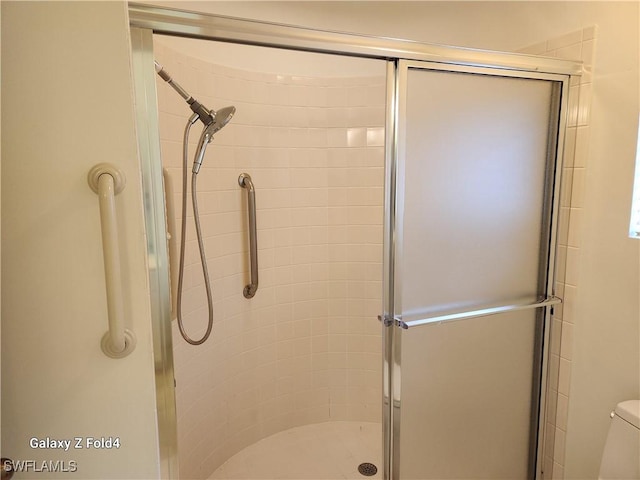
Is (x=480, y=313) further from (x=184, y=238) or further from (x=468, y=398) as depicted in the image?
(x=184, y=238)

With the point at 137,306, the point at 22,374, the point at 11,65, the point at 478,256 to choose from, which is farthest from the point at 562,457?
the point at 11,65

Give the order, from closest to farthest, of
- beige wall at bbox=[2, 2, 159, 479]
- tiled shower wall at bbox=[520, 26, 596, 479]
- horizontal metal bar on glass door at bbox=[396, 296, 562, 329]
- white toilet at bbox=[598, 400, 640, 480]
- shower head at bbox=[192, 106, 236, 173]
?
beige wall at bbox=[2, 2, 159, 479]
white toilet at bbox=[598, 400, 640, 480]
horizontal metal bar on glass door at bbox=[396, 296, 562, 329]
tiled shower wall at bbox=[520, 26, 596, 479]
shower head at bbox=[192, 106, 236, 173]

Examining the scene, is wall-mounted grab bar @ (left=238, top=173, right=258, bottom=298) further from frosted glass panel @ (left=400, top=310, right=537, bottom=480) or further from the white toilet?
the white toilet

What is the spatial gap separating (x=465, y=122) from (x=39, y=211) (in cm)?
130

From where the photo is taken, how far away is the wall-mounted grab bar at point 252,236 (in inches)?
79.8

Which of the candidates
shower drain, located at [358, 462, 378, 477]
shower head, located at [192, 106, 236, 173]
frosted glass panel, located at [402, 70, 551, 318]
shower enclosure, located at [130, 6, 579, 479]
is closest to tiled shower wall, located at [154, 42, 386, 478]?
shower enclosure, located at [130, 6, 579, 479]

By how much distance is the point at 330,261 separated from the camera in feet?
7.79

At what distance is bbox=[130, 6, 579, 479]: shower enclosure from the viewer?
4.27 feet

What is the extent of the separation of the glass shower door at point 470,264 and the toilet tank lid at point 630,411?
34 cm

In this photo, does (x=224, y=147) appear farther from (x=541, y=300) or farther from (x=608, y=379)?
(x=608, y=379)

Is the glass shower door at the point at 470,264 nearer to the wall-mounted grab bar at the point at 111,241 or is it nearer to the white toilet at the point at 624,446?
the white toilet at the point at 624,446

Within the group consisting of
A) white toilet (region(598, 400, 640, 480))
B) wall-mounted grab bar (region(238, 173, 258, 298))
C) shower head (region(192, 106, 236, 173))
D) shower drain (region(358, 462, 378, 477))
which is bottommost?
shower drain (region(358, 462, 378, 477))

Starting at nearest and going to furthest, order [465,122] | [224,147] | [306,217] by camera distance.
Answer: [465,122]
[224,147]
[306,217]

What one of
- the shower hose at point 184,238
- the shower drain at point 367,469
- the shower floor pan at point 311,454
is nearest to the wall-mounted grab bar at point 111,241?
the shower hose at point 184,238
